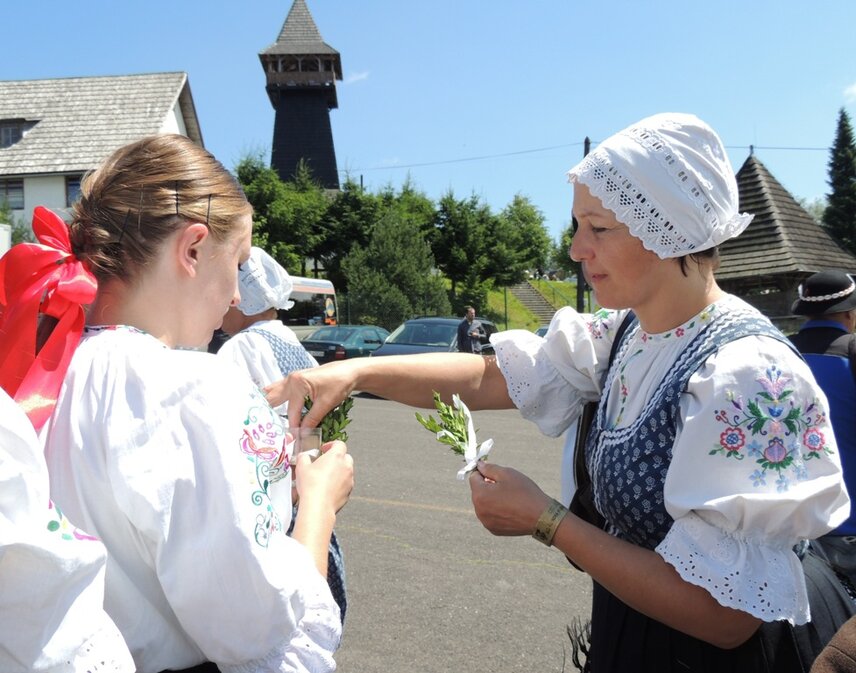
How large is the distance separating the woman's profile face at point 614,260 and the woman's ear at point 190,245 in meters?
1.00

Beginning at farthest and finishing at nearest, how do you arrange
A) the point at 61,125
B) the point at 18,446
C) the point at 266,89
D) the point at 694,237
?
the point at 266,89 < the point at 61,125 < the point at 694,237 < the point at 18,446

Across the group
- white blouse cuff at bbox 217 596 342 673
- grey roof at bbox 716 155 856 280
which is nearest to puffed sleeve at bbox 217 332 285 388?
white blouse cuff at bbox 217 596 342 673


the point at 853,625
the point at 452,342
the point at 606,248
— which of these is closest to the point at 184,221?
the point at 606,248

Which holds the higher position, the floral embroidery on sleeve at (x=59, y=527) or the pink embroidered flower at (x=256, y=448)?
the floral embroidery on sleeve at (x=59, y=527)

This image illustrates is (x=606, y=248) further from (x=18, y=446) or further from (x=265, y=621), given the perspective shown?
(x=18, y=446)

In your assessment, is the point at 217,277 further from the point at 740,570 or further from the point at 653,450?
the point at 740,570

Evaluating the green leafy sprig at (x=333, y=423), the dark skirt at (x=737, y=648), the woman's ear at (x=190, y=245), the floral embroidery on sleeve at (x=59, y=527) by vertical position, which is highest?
the woman's ear at (x=190, y=245)

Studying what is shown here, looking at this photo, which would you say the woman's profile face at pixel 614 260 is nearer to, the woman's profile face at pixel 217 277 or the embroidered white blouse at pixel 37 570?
the woman's profile face at pixel 217 277

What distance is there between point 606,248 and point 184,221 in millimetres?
1070

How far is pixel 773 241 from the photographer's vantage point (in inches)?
669

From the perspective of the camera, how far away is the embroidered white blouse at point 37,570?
36.1 inches

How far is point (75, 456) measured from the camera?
1206 mm

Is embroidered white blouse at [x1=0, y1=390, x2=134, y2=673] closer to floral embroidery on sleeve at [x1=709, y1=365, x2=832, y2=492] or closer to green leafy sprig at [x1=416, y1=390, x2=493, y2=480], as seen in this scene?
green leafy sprig at [x1=416, y1=390, x2=493, y2=480]

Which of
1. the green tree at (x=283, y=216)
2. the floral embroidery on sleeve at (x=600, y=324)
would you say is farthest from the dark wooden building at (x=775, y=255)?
the green tree at (x=283, y=216)
